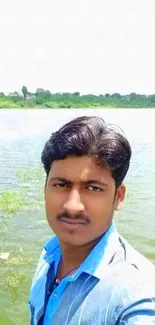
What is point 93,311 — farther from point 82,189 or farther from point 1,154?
point 1,154

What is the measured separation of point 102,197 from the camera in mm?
1868

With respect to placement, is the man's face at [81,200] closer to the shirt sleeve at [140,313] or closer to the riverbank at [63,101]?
the shirt sleeve at [140,313]

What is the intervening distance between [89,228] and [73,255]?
0.64 ft

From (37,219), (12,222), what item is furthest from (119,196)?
(37,219)

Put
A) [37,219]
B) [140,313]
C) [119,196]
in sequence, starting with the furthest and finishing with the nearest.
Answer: [37,219] → [119,196] → [140,313]

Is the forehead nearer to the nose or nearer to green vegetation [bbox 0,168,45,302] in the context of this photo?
the nose

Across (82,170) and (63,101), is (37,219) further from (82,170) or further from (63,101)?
(63,101)

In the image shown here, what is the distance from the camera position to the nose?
1.84 meters

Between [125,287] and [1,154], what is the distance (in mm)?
19610

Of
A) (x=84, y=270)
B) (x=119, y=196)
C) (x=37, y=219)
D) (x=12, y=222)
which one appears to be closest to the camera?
(x=84, y=270)

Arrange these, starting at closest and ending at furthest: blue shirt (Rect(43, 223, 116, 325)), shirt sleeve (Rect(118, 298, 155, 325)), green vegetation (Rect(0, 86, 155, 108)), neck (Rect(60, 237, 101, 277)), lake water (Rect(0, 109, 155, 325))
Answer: shirt sleeve (Rect(118, 298, 155, 325)), blue shirt (Rect(43, 223, 116, 325)), neck (Rect(60, 237, 101, 277)), lake water (Rect(0, 109, 155, 325)), green vegetation (Rect(0, 86, 155, 108))

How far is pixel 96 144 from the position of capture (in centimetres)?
189

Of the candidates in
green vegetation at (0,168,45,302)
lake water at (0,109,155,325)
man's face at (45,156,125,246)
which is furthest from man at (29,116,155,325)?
green vegetation at (0,168,45,302)

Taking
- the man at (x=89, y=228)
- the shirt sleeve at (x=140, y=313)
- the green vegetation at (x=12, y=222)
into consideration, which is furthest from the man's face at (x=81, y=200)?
the green vegetation at (x=12, y=222)
